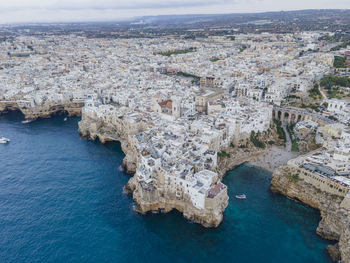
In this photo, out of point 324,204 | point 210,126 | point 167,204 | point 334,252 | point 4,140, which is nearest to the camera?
point 334,252

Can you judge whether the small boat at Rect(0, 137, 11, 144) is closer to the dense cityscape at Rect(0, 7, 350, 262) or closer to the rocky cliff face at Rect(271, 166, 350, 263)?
the dense cityscape at Rect(0, 7, 350, 262)


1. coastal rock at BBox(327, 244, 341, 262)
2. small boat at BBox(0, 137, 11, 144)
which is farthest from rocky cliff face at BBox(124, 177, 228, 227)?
small boat at BBox(0, 137, 11, 144)

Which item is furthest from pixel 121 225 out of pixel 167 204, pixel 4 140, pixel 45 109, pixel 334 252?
pixel 45 109

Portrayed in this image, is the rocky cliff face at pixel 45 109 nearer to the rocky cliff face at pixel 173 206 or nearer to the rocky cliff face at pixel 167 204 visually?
the rocky cliff face at pixel 167 204

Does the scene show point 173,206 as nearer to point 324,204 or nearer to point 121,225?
point 121,225

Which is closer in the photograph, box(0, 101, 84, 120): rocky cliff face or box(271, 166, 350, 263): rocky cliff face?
box(271, 166, 350, 263): rocky cliff face

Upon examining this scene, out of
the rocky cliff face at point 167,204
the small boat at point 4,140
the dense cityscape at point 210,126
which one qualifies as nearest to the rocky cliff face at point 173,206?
the rocky cliff face at point 167,204
